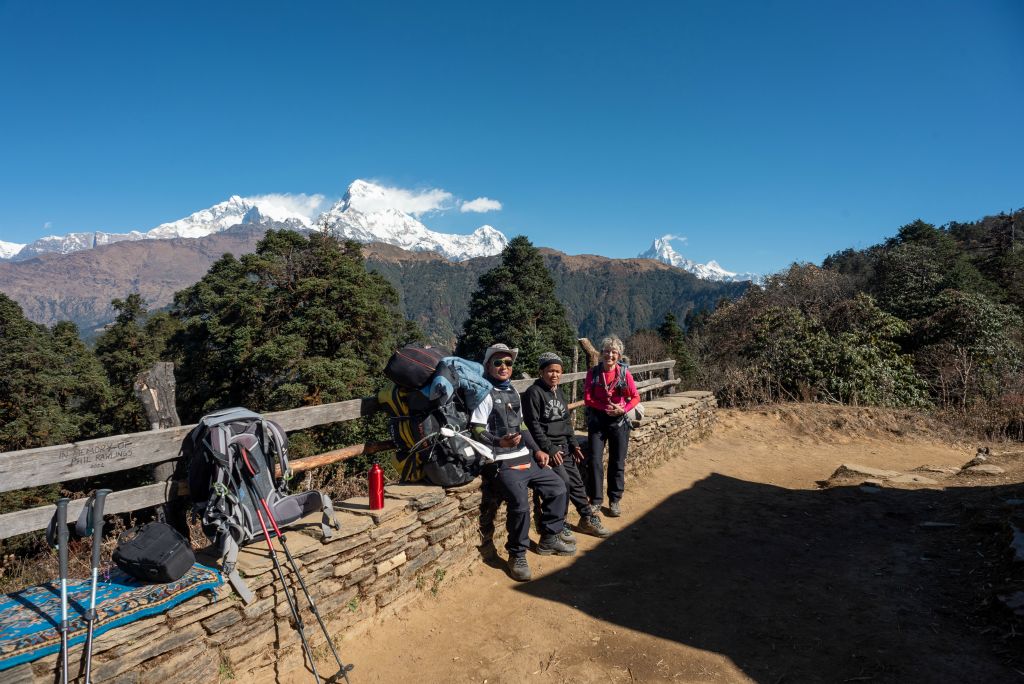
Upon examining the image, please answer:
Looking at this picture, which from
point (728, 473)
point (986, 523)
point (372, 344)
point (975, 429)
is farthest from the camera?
point (372, 344)

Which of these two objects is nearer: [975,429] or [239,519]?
[239,519]

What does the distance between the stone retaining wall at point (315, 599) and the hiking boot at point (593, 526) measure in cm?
95

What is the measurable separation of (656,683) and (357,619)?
1872 mm

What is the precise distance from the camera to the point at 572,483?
4836 millimetres

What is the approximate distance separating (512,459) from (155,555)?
237 cm

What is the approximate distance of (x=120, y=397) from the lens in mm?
22000

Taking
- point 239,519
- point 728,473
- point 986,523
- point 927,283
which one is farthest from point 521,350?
point 239,519

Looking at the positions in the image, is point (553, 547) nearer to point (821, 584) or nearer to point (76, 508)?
point (821, 584)

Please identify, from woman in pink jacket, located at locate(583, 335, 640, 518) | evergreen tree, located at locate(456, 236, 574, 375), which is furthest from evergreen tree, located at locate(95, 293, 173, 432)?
woman in pink jacket, located at locate(583, 335, 640, 518)

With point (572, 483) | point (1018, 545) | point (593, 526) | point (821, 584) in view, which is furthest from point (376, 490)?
point (1018, 545)

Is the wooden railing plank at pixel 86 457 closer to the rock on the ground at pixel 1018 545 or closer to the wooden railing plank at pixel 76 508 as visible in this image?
the wooden railing plank at pixel 76 508

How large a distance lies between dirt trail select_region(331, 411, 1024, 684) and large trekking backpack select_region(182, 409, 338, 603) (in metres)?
1.01

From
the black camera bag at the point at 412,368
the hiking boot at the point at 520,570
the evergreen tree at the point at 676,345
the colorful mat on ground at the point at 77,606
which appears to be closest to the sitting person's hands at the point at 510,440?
the black camera bag at the point at 412,368

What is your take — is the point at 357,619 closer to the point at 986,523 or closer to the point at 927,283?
the point at 986,523
